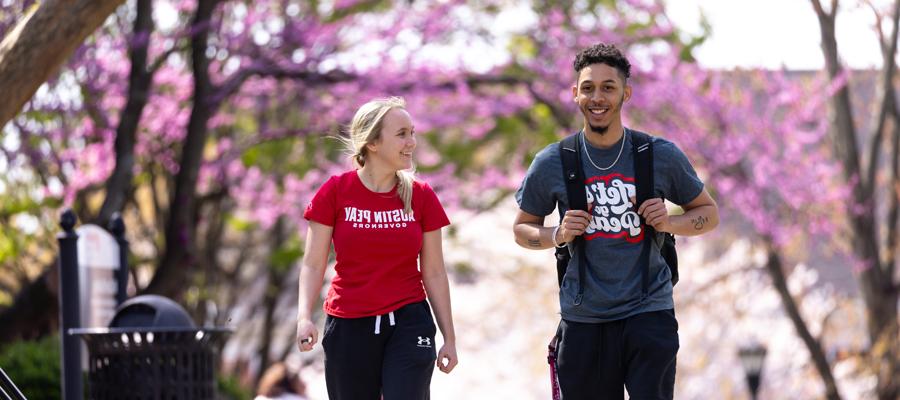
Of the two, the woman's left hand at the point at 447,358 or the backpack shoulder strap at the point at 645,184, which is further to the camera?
the woman's left hand at the point at 447,358

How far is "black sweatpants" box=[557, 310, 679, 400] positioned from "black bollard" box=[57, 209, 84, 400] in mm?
3751

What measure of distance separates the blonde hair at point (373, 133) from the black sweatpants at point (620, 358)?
842 millimetres

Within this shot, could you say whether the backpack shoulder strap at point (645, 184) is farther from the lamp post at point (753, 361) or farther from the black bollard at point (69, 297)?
the lamp post at point (753, 361)

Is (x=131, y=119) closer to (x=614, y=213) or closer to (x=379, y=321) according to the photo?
(x=379, y=321)

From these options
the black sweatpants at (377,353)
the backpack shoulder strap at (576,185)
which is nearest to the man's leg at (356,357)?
the black sweatpants at (377,353)

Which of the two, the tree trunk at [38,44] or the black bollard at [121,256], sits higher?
the tree trunk at [38,44]

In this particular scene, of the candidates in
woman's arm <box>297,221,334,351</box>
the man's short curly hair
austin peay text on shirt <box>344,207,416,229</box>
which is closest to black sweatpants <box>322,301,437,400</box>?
woman's arm <box>297,221,334,351</box>

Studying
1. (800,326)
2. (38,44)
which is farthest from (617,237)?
(800,326)

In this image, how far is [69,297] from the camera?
8133mm

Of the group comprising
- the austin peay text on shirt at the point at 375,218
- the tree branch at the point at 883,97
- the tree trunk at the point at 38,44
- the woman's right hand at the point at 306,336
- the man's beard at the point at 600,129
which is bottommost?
the woman's right hand at the point at 306,336

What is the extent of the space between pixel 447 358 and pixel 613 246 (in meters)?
0.81

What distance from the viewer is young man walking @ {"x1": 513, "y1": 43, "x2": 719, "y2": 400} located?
16.6ft

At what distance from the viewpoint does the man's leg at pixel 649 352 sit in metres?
5.04

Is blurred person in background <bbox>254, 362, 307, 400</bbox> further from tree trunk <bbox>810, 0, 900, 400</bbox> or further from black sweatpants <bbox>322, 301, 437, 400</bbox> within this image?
tree trunk <bbox>810, 0, 900, 400</bbox>
